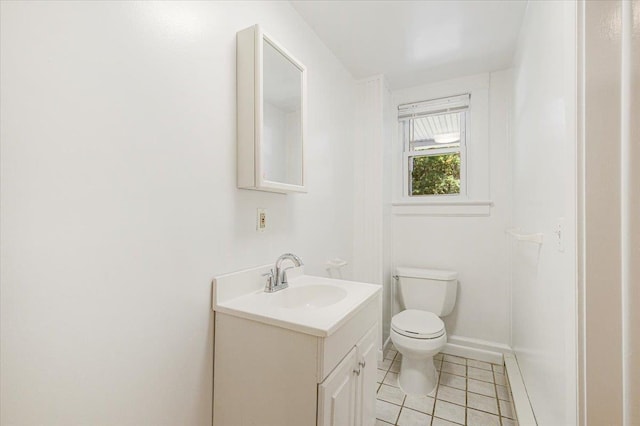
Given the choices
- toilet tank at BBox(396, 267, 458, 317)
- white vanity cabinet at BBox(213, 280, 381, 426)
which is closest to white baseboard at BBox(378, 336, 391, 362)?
toilet tank at BBox(396, 267, 458, 317)

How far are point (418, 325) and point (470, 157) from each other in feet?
4.88

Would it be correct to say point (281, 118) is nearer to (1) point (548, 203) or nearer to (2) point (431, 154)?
(1) point (548, 203)

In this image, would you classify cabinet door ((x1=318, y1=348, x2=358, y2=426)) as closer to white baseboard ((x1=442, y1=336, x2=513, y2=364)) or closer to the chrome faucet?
the chrome faucet

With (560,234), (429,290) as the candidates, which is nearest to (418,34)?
(560,234)

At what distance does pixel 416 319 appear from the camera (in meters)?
2.00

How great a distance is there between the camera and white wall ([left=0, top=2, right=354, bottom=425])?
63 cm

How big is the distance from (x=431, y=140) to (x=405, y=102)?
43 cm

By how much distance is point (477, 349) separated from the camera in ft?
7.52

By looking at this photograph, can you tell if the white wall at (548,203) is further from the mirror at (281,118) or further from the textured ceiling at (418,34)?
the mirror at (281,118)

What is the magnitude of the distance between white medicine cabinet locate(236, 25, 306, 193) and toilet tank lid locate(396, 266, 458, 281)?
1.40 m

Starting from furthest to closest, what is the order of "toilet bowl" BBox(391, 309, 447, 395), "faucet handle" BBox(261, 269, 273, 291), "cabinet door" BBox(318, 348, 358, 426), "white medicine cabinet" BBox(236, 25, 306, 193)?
"toilet bowl" BBox(391, 309, 447, 395) → "faucet handle" BBox(261, 269, 273, 291) → "white medicine cabinet" BBox(236, 25, 306, 193) → "cabinet door" BBox(318, 348, 358, 426)

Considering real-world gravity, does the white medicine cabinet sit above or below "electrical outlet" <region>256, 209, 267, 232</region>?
above

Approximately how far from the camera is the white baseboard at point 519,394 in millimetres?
1361

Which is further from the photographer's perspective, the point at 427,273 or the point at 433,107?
the point at 433,107
